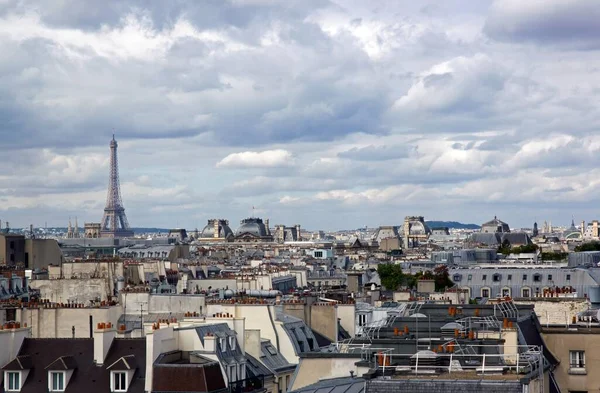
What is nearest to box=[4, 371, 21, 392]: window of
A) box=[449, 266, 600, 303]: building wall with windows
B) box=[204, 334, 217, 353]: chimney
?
box=[204, 334, 217, 353]: chimney

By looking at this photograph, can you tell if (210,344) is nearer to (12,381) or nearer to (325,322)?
(12,381)

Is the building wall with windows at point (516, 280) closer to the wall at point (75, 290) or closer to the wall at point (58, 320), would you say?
the wall at point (75, 290)

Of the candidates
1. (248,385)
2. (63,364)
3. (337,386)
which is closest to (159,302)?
(248,385)

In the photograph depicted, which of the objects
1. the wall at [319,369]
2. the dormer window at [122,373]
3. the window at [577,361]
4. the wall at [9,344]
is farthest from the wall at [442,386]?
the wall at [9,344]

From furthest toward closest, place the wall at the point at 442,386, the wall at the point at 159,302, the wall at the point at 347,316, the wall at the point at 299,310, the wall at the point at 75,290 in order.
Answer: the wall at the point at 75,290 < the wall at the point at 159,302 < the wall at the point at 347,316 < the wall at the point at 299,310 < the wall at the point at 442,386

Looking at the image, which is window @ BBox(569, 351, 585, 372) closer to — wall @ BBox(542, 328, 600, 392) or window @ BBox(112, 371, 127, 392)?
wall @ BBox(542, 328, 600, 392)

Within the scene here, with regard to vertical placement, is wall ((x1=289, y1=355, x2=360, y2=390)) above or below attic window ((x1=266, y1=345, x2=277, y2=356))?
above
